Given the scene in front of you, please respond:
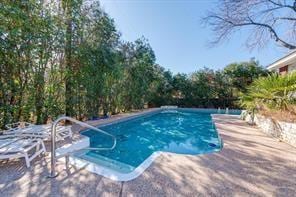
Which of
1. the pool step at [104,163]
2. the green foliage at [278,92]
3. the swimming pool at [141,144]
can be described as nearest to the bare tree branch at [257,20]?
the green foliage at [278,92]

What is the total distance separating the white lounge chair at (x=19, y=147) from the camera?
418 centimetres

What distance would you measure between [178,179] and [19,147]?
11.3 ft

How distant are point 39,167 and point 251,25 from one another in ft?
32.9

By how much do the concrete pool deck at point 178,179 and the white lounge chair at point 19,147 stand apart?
22 cm

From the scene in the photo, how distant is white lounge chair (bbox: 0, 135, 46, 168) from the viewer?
13.7 feet

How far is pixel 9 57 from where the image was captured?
6812 mm

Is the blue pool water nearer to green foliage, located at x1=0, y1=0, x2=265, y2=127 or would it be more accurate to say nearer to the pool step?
the pool step

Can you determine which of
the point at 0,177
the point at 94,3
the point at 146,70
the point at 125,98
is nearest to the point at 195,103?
the point at 146,70

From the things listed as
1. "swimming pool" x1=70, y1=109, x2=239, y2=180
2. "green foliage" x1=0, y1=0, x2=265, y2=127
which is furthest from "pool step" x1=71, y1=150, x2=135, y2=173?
"green foliage" x1=0, y1=0, x2=265, y2=127

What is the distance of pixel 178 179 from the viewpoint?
365cm

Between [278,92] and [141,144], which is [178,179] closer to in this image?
[141,144]

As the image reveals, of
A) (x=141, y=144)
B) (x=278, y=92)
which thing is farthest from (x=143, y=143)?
(x=278, y=92)

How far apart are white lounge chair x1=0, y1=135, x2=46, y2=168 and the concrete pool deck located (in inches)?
8.8

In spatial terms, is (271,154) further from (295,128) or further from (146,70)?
(146,70)
